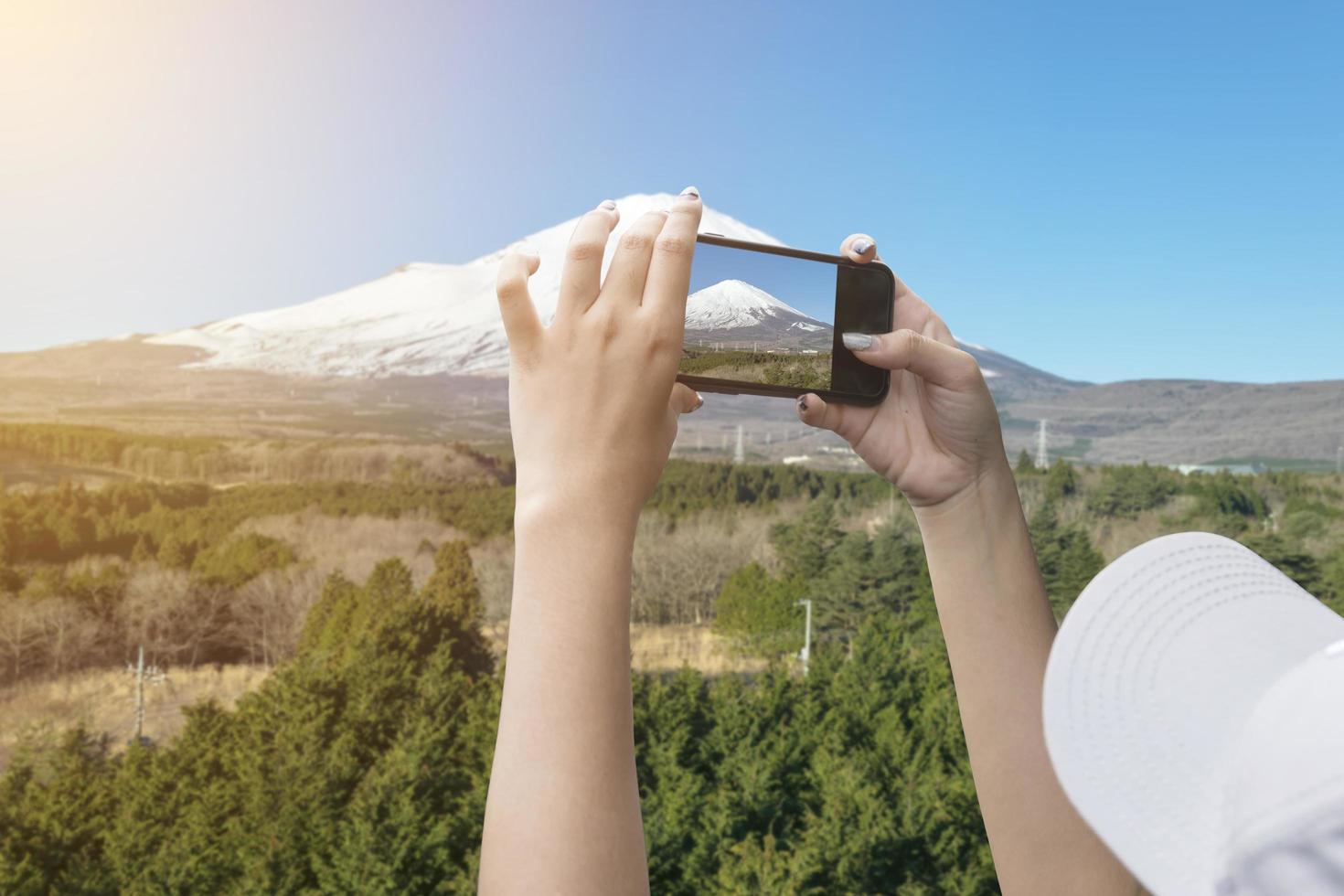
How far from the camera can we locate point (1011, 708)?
2.56ft

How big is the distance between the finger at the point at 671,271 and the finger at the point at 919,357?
13.7 inches

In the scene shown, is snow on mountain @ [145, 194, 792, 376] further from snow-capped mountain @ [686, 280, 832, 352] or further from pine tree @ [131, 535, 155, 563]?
snow-capped mountain @ [686, 280, 832, 352]

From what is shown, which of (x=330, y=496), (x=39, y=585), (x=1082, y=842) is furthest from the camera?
(x=330, y=496)

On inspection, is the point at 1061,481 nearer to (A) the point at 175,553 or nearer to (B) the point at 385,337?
(A) the point at 175,553

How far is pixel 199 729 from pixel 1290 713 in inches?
407

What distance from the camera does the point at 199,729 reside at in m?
9.09

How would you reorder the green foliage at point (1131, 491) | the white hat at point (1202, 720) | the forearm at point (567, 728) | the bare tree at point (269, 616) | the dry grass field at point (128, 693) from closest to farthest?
the white hat at point (1202, 720), the forearm at point (567, 728), the dry grass field at point (128, 693), the bare tree at point (269, 616), the green foliage at point (1131, 491)

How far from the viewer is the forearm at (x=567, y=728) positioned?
48 centimetres

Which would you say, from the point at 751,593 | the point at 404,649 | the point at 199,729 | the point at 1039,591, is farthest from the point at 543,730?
the point at 751,593

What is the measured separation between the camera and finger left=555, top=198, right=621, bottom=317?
0.55 m

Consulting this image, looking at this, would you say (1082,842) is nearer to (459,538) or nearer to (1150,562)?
(1150,562)

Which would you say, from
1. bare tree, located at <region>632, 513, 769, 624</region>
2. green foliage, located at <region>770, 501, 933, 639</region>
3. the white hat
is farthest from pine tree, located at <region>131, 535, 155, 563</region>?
the white hat

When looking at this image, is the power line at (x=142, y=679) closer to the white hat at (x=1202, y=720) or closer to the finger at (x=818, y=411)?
the finger at (x=818, y=411)

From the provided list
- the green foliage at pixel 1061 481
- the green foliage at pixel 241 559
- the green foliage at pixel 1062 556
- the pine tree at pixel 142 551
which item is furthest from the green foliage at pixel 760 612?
the pine tree at pixel 142 551
